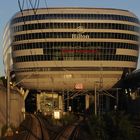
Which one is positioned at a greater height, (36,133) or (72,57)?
(72,57)

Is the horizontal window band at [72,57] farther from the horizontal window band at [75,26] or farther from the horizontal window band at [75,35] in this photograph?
the horizontal window band at [75,26]

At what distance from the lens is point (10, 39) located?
16338 cm

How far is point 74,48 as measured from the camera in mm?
150625

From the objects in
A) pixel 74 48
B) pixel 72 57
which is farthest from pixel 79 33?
pixel 72 57

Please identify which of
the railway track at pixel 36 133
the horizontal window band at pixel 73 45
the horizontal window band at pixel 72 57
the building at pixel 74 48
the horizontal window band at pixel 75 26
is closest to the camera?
the railway track at pixel 36 133

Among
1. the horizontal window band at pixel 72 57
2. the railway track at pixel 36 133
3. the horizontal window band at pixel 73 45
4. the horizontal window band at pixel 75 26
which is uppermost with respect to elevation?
the horizontal window band at pixel 75 26

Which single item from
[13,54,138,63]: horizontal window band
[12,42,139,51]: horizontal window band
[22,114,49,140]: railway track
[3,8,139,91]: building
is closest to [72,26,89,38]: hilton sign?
[3,8,139,91]: building

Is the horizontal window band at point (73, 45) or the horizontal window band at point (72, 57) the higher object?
the horizontal window band at point (73, 45)

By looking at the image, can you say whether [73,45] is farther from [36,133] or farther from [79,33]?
[36,133]

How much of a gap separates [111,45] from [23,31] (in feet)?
86.3

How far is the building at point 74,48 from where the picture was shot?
149 m

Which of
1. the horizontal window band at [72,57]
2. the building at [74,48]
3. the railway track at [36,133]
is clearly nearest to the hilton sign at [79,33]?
the building at [74,48]

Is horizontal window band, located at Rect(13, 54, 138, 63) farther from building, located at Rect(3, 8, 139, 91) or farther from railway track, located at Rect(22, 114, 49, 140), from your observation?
railway track, located at Rect(22, 114, 49, 140)

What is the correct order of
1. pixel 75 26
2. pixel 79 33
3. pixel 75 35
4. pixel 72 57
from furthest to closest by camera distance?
pixel 72 57, pixel 75 26, pixel 75 35, pixel 79 33
